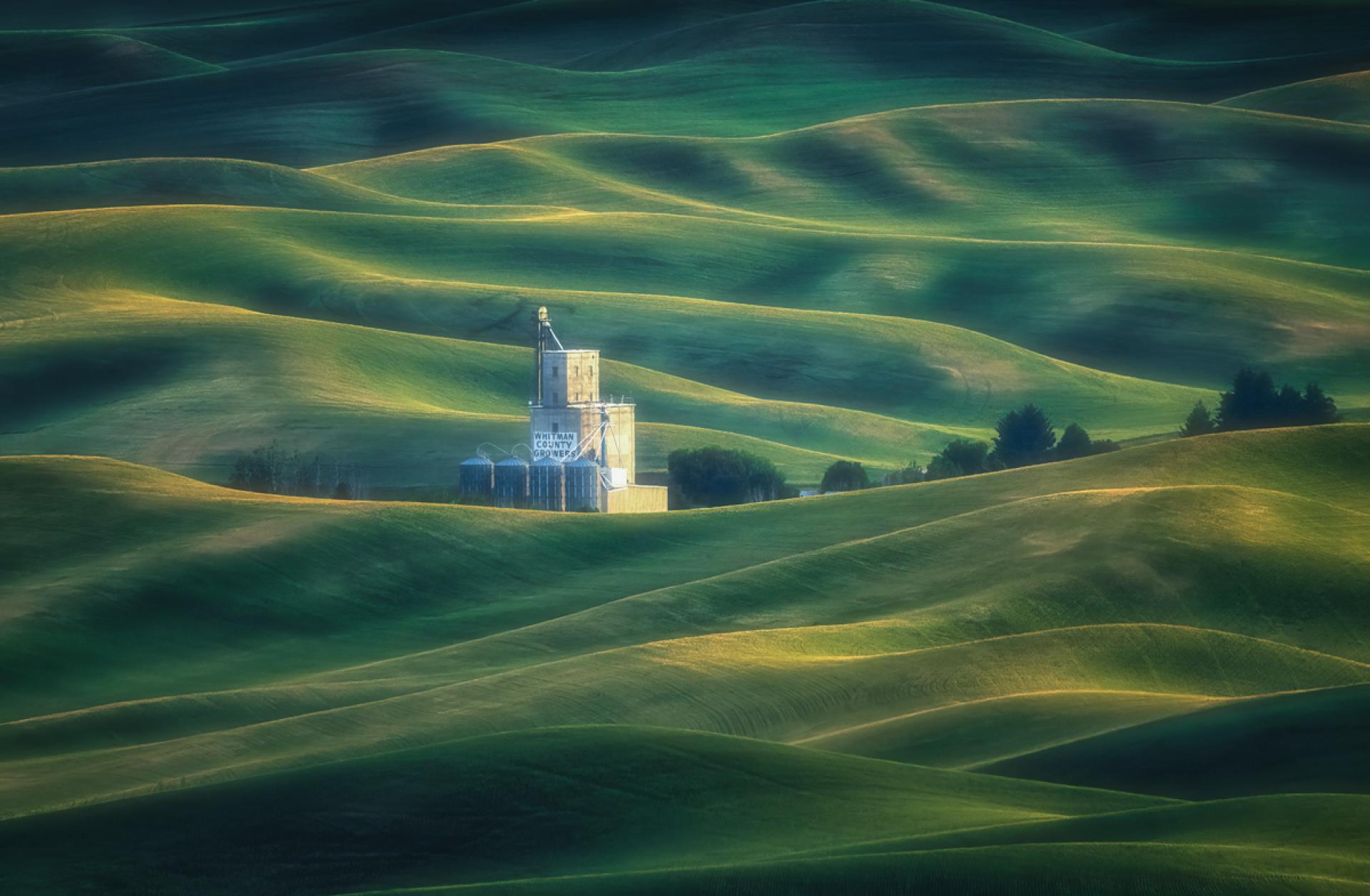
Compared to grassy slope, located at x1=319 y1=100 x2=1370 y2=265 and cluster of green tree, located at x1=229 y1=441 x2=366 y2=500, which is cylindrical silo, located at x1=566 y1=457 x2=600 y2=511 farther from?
grassy slope, located at x1=319 y1=100 x2=1370 y2=265

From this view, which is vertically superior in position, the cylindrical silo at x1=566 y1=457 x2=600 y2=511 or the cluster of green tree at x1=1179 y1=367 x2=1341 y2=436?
the cluster of green tree at x1=1179 y1=367 x2=1341 y2=436

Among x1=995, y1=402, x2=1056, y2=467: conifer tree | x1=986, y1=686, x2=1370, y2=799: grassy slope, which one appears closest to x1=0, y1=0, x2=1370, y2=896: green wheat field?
x1=986, y1=686, x2=1370, y2=799: grassy slope

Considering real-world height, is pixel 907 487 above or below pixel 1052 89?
below

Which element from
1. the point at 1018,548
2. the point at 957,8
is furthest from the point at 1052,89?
the point at 1018,548

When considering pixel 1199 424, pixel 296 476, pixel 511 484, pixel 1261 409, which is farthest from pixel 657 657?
pixel 1261 409

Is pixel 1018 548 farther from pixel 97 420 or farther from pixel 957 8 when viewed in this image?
pixel 957 8

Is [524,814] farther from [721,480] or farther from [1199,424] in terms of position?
[1199,424]
